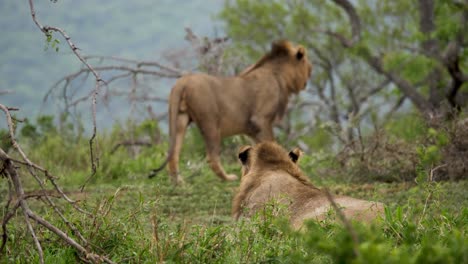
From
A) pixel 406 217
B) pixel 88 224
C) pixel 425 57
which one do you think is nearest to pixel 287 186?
pixel 406 217

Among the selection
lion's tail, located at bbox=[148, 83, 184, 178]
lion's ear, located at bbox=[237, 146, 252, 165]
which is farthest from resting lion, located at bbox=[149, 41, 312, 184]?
lion's ear, located at bbox=[237, 146, 252, 165]

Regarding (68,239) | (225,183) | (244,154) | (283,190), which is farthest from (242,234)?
(225,183)

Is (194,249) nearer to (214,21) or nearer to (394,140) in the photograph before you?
(394,140)

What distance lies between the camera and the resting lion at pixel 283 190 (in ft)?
15.6

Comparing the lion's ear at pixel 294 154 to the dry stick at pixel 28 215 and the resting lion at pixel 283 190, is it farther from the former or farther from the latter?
the dry stick at pixel 28 215

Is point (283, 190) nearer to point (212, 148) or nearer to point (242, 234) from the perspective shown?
point (242, 234)

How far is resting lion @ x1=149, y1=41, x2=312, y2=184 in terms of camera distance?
9258 millimetres

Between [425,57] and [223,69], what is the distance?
4133 mm

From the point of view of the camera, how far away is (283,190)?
17.5 feet

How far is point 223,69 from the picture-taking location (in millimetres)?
14875

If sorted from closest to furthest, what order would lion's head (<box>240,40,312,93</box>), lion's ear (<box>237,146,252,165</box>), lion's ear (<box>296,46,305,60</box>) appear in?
lion's ear (<box>237,146,252,165</box>) → lion's head (<box>240,40,312,93</box>) → lion's ear (<box>296,46,305,60</box>)

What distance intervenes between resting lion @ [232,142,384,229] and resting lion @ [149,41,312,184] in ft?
8.89

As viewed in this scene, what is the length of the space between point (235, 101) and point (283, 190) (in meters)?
4.58

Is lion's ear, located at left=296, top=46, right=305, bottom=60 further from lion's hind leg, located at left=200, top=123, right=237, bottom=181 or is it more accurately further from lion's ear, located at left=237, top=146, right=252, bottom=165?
lion's ear, located at left=237, top=146, right=252, bottom=165
